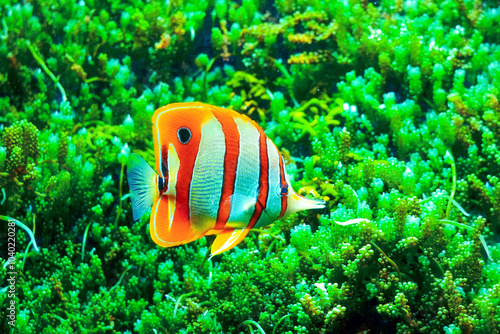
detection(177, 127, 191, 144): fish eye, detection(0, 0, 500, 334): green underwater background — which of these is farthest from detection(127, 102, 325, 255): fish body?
detection(0, 0, 500, 334): green underwater background

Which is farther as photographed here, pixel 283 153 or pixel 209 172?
pixel 283 153

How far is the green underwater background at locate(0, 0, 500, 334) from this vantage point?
239 centimetres

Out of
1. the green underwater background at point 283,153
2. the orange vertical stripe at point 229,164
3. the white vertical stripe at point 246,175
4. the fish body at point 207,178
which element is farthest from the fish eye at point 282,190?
the green underwater background at point 283,153

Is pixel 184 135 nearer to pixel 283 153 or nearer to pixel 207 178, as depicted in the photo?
pixel 207 178

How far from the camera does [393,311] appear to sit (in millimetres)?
2182

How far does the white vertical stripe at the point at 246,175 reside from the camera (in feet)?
6.15

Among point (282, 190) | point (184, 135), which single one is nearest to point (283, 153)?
point (282, 190)

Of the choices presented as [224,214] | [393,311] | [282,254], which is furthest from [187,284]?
[393,311]

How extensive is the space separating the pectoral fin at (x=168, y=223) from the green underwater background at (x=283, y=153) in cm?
76

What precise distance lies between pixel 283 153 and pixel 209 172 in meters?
1.59

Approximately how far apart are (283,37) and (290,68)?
13.7 inches

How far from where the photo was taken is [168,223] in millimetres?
1917

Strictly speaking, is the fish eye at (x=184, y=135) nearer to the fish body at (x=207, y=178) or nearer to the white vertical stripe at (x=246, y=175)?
the fish body at (x=207, y=178)

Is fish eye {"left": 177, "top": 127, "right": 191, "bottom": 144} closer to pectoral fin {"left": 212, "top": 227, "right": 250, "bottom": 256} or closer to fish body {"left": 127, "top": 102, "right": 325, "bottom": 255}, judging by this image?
fish body {"left": 127, "top": 102, "right": 325, "bottom": 255}
